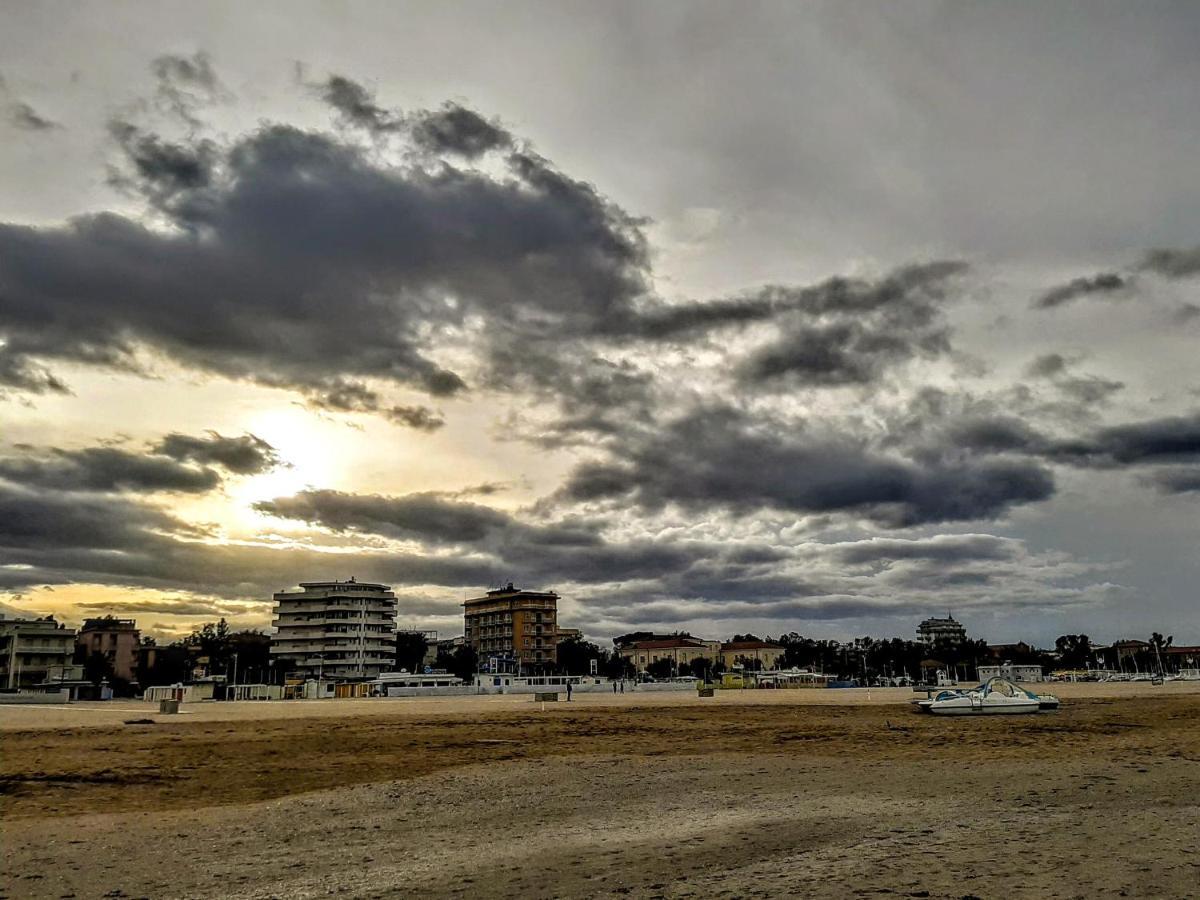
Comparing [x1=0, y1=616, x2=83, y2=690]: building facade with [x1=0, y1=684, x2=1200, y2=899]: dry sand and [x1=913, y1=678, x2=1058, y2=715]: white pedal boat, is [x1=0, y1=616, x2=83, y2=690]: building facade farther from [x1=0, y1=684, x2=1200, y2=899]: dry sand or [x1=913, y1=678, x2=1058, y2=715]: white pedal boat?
[x1=913, y1=678, x2=1058, y2=715]: white pedal boat

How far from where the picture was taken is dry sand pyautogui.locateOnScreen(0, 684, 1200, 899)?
41.8 ft

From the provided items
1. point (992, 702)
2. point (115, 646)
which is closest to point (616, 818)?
point (992, 702)

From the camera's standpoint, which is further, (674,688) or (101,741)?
(674,688)

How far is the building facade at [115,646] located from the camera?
566 ft

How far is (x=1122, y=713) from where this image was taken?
53938 millimetres

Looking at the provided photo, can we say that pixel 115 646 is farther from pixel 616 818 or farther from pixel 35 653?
pixel 616 818

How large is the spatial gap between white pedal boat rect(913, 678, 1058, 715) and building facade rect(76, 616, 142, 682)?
534 feet

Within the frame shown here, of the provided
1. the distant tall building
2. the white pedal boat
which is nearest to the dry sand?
the white pedal boat

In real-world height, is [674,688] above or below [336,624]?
below

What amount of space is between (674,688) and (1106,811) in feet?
427

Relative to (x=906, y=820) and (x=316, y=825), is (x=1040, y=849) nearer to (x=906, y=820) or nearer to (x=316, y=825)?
(x=906, y=820)

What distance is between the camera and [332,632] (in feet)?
579

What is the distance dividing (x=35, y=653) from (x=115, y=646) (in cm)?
3064

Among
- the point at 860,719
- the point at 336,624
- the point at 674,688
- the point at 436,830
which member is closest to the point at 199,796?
the point at 436,830
